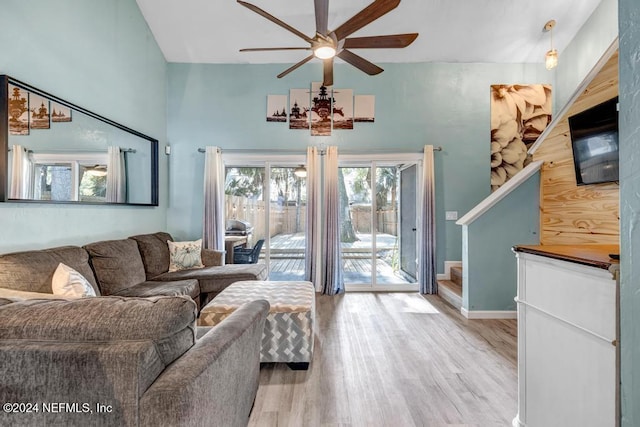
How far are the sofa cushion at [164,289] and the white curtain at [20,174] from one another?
1.13m

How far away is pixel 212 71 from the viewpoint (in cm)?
454

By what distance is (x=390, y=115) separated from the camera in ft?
14.9

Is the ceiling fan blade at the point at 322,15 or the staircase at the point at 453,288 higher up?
the ceiling fan blade at the point at 322,15

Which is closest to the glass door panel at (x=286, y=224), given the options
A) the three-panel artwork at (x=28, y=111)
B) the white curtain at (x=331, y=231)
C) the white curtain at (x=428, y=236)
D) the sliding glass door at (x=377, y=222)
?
the white curtain at (x=331, y=231)

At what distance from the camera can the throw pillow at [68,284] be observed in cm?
201

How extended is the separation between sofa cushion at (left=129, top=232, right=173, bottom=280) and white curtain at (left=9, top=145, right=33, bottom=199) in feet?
4.03

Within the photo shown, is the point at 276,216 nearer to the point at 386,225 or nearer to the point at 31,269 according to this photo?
the point at 386,225

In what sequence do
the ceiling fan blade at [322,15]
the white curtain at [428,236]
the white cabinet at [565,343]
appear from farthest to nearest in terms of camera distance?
1. the white curtain at [428,236]
2. the ceiling fan blade at [322,15]
3. the white cabinet at [565,343]

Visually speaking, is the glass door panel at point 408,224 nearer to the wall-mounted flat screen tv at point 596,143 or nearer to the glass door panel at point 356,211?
the glass door panel at point 356,211

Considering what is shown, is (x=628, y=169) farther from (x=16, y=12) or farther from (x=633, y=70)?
(x=16, y=12)

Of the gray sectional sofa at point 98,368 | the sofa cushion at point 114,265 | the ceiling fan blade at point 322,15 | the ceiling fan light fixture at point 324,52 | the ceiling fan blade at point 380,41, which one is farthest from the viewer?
the sofa cushion at point 114,265

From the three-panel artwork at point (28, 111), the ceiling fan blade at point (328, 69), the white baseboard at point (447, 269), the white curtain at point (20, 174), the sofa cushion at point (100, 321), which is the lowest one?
the white baseboard at point (447, 269)

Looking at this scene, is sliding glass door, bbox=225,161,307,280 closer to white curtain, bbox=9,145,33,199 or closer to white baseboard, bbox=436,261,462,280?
white baseboard, bbox=436,261,462,280

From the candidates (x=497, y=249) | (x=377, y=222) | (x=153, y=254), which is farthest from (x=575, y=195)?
(x=153, y=254)
